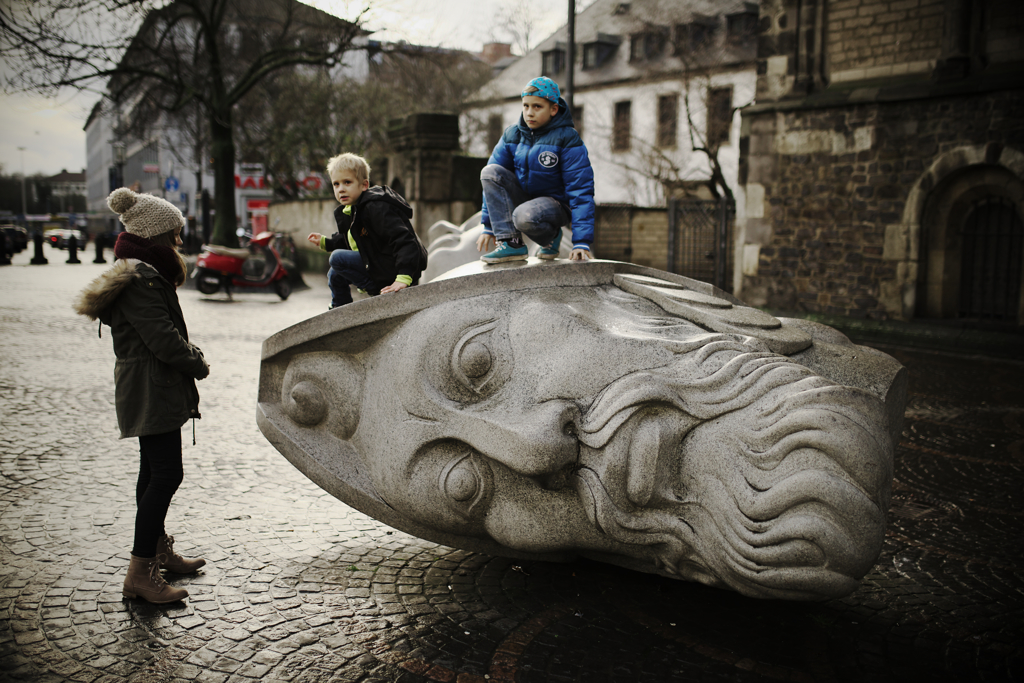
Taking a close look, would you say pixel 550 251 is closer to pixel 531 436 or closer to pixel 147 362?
pixel 531 436

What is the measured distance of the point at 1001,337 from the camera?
38.8 feet

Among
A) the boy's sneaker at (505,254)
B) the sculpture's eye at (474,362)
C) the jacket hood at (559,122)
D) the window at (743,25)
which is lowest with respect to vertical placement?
the sculpture's eye at (474,362)

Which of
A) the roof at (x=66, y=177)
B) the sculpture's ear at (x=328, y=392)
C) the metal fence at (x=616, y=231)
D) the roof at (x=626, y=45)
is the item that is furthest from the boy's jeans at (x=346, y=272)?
the roof at (x=66, y=177)

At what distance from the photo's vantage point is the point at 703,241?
71.2 ft

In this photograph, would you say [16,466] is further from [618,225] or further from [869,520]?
[618,225]

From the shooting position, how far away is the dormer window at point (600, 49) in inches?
1603

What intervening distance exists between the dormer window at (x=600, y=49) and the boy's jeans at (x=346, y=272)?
3876 centimetres

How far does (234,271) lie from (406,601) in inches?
565

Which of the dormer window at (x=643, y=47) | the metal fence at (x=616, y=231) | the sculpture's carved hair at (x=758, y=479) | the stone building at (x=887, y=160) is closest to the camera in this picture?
the sculpture's carved hair at (x=758, y=479)

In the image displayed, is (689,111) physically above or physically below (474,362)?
above

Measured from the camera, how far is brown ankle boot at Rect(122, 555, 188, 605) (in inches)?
138

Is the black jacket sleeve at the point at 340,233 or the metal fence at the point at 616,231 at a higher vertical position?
the metal fence at the point at 616,231

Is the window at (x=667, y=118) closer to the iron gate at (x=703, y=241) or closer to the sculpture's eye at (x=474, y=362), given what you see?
the iron gate at (x=703, y=241)

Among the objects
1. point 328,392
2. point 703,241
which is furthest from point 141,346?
point 703,241
